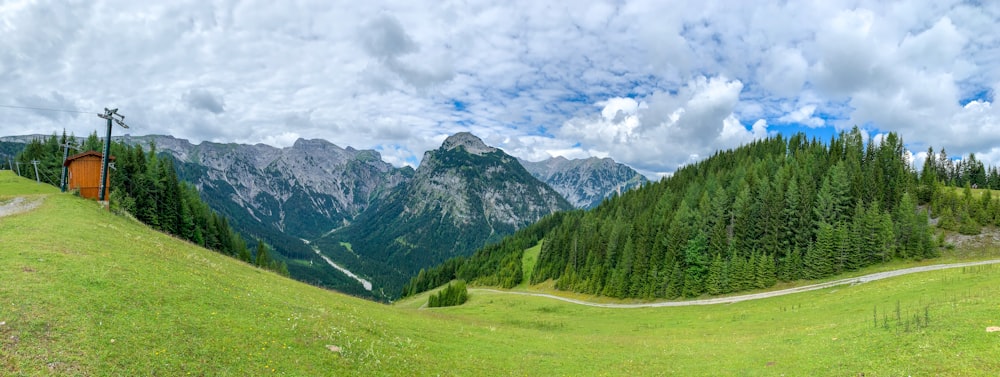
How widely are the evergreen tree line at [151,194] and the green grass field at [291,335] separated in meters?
32.9

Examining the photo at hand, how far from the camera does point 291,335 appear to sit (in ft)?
67.2

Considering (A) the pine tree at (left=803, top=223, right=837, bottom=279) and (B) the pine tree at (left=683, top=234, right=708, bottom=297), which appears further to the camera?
(B) the pine tree at (left=683, top=234, right=708, bottom=297)

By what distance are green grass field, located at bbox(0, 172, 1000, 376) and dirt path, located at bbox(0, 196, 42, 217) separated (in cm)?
230

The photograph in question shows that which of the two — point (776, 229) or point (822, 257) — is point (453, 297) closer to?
point (776, 229)

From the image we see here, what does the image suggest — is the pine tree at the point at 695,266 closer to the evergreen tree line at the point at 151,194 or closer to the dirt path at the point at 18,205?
the evergreen tree line at the point at 151,194

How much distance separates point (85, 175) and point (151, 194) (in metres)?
20.0

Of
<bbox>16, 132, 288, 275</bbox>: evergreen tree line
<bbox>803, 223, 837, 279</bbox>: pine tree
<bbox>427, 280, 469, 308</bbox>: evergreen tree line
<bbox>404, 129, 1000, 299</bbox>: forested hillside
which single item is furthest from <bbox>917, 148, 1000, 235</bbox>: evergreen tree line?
<bbox>16, 132, 288, 275</bbox>: evergreen tree line

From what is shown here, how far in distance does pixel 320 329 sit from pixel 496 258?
150 m

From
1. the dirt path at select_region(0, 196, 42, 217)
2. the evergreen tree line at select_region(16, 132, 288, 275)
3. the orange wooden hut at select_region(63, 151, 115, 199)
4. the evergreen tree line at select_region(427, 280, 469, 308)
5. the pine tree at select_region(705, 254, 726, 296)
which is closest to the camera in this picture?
the dirt path at select_region(0, 196, 42, 217)

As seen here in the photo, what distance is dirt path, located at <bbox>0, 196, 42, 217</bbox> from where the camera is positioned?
133 feet

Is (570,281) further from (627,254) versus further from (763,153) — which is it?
(763,153)

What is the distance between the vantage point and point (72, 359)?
43.4 ft

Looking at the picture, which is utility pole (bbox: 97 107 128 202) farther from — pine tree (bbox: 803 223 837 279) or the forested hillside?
pine tree (bbox: 803 223 837 279)

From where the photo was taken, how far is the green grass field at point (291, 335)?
49.1 feet
